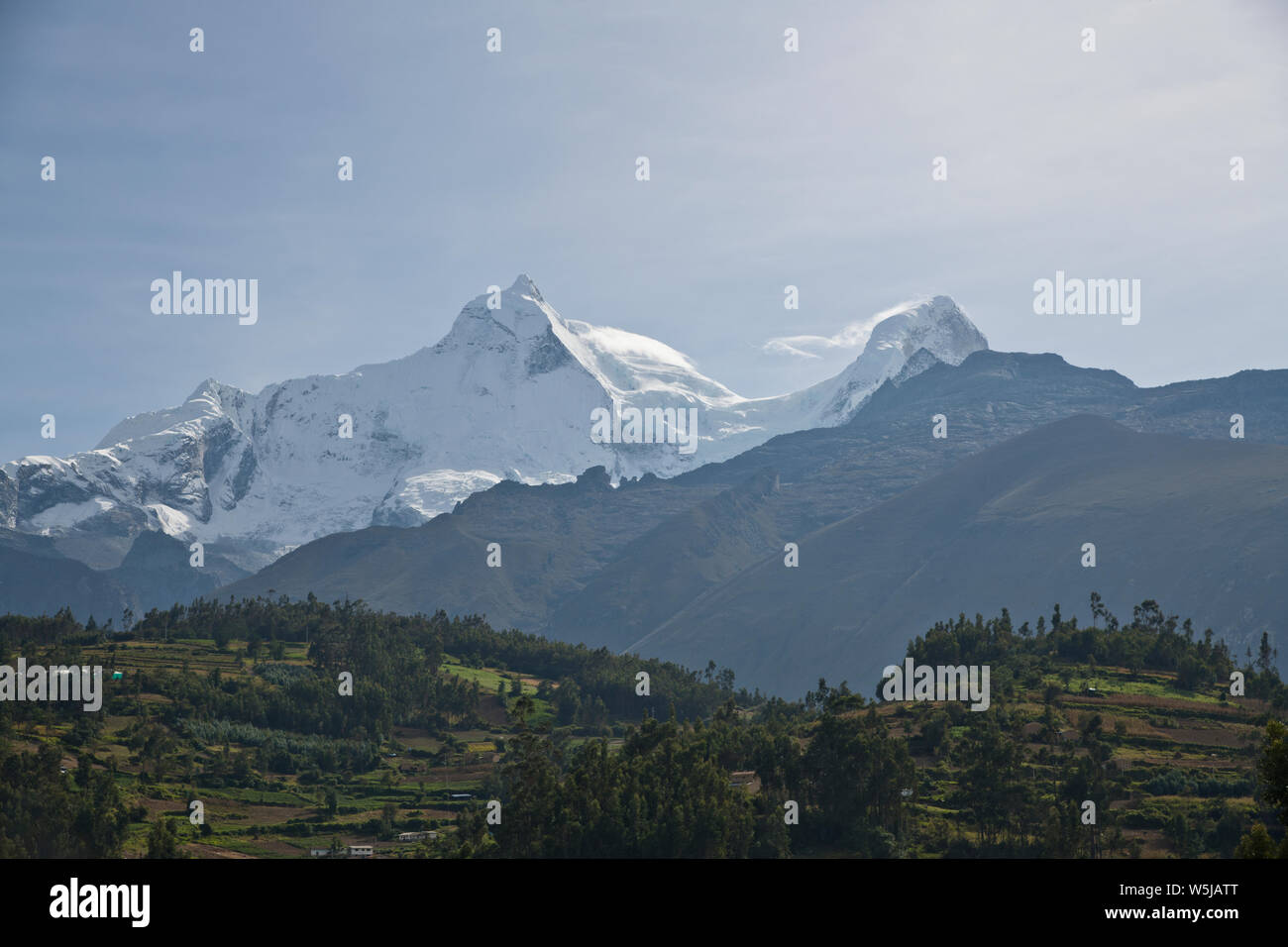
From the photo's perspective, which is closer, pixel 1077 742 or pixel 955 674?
pixel 1077 742

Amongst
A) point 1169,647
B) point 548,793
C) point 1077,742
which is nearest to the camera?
point 548,793

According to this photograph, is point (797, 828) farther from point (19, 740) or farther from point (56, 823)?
point (19, 740)

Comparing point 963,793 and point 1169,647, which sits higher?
point 1169,647
